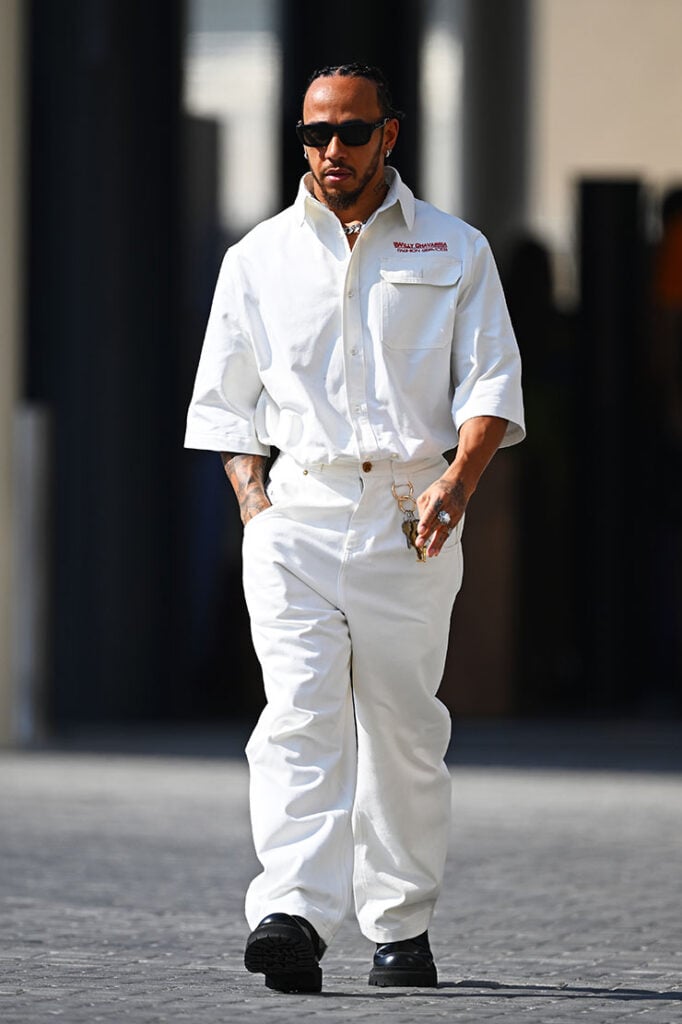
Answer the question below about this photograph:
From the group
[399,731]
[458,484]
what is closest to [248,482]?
[458,484]

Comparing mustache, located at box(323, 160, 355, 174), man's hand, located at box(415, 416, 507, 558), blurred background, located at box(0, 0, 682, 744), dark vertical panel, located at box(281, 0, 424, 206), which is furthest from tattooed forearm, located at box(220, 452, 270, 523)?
dark vertical panel, located at box(281, 0, 424, 206)

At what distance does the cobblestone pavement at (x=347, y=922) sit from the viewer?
532cm

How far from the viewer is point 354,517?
559 cm

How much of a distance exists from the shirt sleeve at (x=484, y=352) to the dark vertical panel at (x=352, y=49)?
7.24 metres

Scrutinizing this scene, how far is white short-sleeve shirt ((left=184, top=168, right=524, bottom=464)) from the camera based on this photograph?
5.60 meters

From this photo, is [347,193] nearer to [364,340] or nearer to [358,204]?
[358,204]

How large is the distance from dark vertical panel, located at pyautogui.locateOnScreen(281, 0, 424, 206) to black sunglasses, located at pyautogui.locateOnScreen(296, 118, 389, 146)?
286 inches

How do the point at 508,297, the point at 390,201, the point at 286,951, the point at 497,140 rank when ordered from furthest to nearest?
the point at 497,140
the point at 508,297
the point at 390,201
the point at 286,951

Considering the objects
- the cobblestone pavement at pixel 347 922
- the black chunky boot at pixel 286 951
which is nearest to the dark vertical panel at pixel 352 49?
the cobblestone pavement at pixel 347 922

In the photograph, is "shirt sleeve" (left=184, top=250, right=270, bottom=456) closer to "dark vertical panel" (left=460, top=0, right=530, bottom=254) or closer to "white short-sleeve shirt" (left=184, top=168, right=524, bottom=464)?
"white short-sleeve shirt" (left=184, top=168, right=524, bottom=464)

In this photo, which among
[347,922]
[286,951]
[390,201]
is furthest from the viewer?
[347,922]

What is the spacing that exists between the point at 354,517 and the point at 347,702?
1.32ft

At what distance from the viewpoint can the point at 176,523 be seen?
13.1 metres

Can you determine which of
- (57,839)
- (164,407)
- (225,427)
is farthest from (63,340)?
(225,427)
